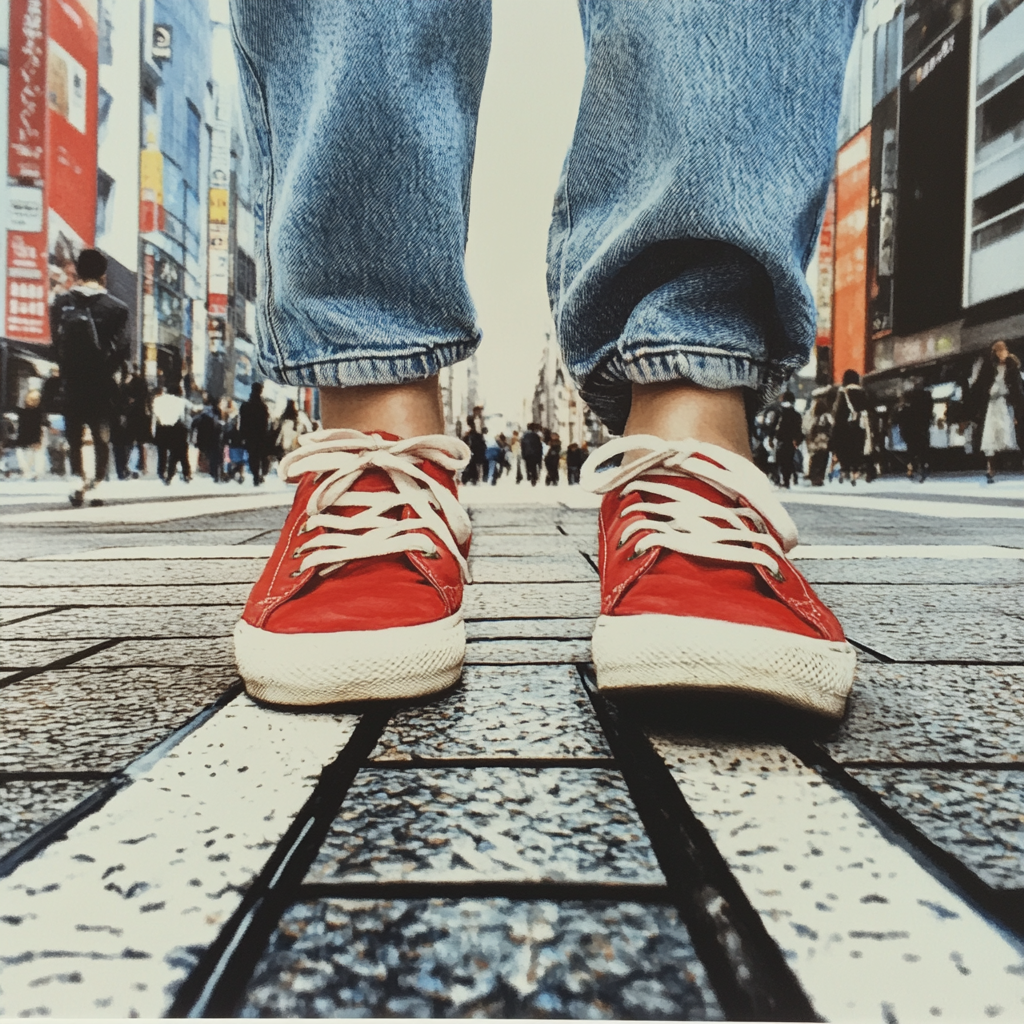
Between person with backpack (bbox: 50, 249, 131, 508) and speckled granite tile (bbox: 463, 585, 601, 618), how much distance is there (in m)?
3.84

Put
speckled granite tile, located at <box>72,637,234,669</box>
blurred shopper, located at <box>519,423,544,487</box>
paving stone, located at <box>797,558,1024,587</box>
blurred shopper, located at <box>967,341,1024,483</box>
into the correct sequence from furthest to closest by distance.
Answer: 1. blurred shopper, located at <box>519,423,544,487</box>
2. blurred shopper, located at <box>967,341,1024,483</box>
3. paving stone, located at <box>797,558,1024,587</box>
4. speckled granite tile, located at <box>72,637,234,669</box>

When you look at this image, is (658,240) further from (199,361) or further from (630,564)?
(199,361)

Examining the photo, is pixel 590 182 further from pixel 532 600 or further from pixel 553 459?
pixel 553 459

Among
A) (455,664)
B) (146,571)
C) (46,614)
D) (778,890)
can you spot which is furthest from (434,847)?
(146,571)

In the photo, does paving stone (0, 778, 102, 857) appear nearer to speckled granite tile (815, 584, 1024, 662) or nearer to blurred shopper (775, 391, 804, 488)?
speckled granite tile (815, 584, 1024, 662)

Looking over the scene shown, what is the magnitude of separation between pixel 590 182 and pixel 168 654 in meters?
0.79

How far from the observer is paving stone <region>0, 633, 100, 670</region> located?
Result: 0.96 meters

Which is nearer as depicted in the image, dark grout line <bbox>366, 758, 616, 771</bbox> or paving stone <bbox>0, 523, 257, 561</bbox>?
dark grout line <bbox>366, 758, 616, 771</bbox>

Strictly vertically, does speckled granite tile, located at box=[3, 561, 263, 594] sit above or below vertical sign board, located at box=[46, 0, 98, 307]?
below

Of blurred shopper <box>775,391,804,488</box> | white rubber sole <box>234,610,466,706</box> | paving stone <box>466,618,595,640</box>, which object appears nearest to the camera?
white rubber sole <box>234,610,466,706</box>

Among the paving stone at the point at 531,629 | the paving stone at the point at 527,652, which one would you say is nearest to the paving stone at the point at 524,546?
the paving stone at the point at 531,629

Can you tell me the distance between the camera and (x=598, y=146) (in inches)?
39.9

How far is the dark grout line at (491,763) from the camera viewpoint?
2.02 feet

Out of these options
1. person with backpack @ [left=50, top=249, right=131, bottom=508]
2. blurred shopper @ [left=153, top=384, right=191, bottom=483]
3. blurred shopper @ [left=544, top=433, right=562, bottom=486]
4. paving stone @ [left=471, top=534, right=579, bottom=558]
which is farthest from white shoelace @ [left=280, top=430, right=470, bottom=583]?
blurred shopper @ [left=544, top=433, right=562, bottom=486]
